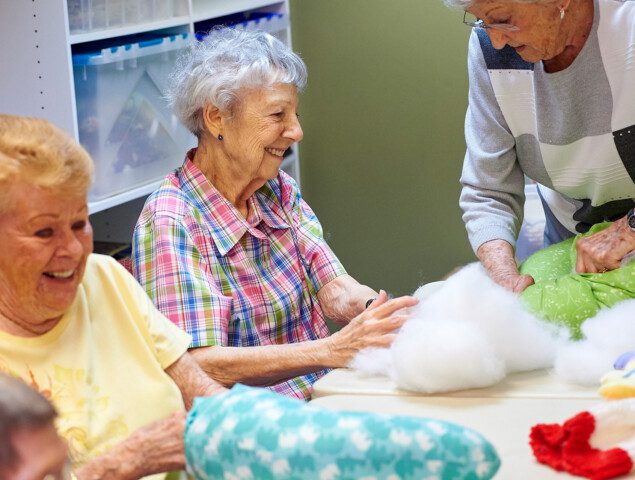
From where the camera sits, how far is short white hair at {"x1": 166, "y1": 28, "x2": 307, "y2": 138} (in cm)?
229

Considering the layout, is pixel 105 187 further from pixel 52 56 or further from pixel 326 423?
pixel 326 423

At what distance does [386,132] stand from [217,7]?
1088mm

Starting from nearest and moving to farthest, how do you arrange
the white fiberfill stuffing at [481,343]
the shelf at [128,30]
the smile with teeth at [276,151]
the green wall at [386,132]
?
the white fiberfill stuffing at [481,343]
the smile with teeth at [276,151]
the shelf at [128,30]
the green wall at [386,132]

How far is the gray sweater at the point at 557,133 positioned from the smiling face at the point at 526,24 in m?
0.08

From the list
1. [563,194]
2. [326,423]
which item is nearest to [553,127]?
[563,194]

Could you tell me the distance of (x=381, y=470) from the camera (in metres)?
1.01

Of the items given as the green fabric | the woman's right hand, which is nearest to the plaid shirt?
the woman's right hand

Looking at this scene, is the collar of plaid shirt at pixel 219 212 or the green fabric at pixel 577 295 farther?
the collar of plaid shirt at pixel 219 212

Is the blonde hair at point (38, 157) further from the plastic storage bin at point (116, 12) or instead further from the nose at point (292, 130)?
the plastic storage bin at point (116, 12)

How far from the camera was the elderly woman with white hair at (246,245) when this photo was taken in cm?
208

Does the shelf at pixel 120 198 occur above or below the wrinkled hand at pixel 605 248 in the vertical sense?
above

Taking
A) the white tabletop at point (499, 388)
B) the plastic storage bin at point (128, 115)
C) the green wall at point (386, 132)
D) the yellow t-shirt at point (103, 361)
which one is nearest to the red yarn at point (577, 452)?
the white tabletop at point (499, 388)

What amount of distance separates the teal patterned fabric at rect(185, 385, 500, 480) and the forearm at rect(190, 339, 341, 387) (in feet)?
3.27

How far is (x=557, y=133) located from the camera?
86.2 inches
